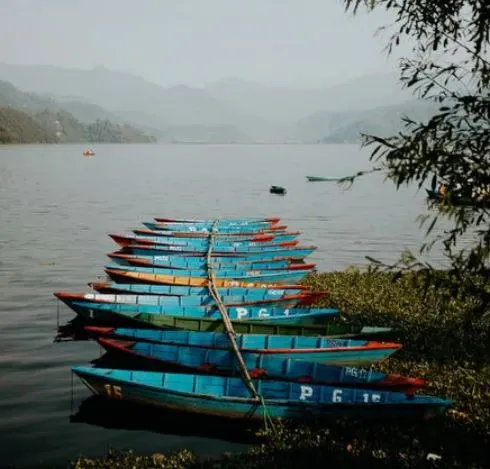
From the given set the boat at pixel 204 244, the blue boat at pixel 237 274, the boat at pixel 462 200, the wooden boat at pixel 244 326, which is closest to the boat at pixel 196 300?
the wooden boat at pixel 244 326

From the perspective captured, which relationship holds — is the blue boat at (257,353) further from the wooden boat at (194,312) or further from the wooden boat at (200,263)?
the wooden boat at (200,263)

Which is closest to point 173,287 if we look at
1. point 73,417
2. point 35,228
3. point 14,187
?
point 73,417

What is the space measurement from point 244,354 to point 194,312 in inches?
194

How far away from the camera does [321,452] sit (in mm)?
12570

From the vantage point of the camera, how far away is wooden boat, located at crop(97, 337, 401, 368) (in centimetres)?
1591

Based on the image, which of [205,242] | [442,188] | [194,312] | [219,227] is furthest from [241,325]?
[219,227]

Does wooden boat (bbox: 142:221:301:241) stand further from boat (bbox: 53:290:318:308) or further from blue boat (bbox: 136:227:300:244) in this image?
boat (bbox: 53:290:318:308)

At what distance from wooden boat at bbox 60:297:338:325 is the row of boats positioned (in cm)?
3

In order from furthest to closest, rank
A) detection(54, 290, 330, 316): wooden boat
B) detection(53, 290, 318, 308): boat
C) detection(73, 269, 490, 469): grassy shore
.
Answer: detection(53, 290, 318, 308): boat
detection(54, 290, 330, 316): wooden boat
detection(73, 269, 490, 469): grassy shore

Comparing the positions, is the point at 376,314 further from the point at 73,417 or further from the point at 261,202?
the point at 261,202

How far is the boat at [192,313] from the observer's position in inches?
778

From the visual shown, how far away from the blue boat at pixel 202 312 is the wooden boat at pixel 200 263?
24.3ft

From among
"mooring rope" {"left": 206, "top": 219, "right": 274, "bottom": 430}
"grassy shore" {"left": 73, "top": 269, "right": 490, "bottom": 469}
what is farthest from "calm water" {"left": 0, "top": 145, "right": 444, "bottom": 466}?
"grassy shore" {"left": 73, "top": 269, "right": 490, "bottom": 469}

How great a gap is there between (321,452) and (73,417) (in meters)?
6.76
